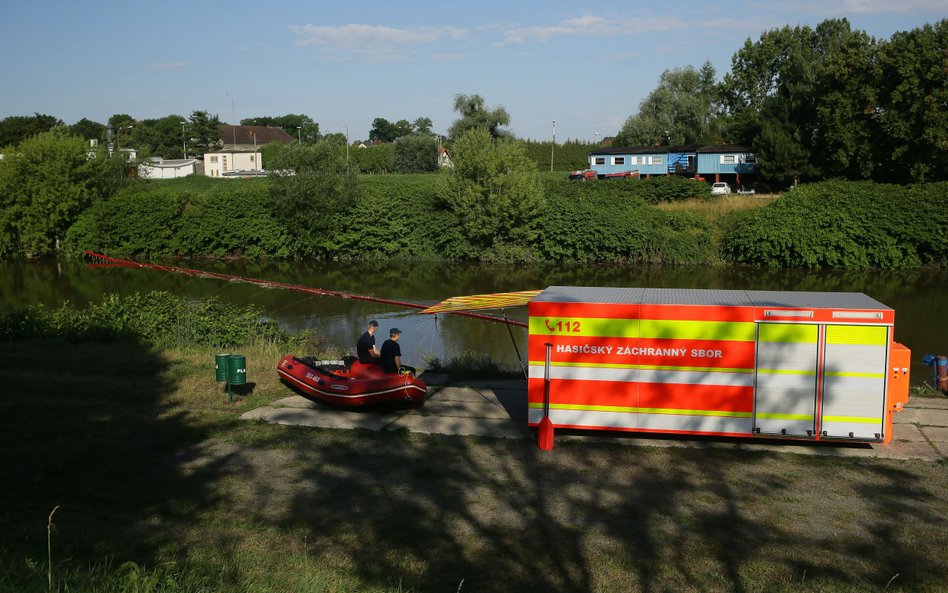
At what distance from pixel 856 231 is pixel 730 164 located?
70.3 feet

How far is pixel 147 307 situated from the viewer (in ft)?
83.7

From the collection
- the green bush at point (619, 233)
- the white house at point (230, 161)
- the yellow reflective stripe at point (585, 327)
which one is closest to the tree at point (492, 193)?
the green bush at point (619, 233)

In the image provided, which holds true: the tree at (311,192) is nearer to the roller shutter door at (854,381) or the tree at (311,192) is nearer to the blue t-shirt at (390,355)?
the blue t-shirt at (390,355)

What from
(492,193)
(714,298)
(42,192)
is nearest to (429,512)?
(714,298)

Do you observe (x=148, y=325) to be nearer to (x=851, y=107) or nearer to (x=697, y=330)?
(x=697, y=330)

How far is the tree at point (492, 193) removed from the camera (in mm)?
48781

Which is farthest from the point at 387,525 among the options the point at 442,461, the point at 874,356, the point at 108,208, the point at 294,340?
the point at 108,208

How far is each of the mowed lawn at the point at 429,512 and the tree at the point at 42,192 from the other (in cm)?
4450

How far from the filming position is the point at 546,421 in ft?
41.6

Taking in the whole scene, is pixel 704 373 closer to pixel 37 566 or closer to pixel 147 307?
pixel 37 566

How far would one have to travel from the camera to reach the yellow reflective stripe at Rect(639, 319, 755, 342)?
12195 mm

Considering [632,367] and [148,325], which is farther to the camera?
[148,325]

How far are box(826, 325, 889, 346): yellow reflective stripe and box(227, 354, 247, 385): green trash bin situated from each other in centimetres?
979

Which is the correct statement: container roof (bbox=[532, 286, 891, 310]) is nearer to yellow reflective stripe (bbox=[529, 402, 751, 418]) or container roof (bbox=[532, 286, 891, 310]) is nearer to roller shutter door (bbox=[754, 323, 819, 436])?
roller shutter door (bbox=[754, 323, 819, 436])
